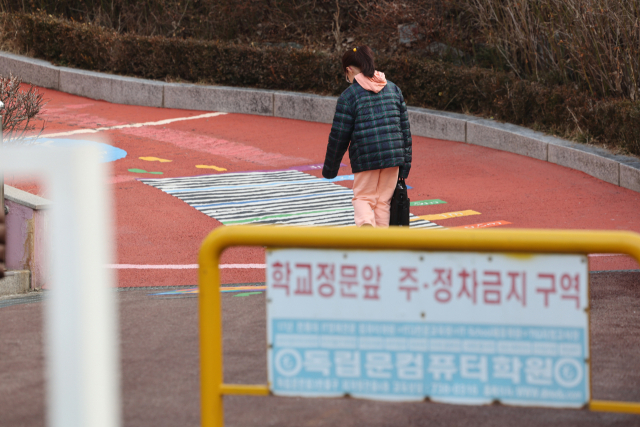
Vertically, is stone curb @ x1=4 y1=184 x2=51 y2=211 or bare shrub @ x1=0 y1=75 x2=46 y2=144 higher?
bare shrub @ x1=0 y1=75 x2=46 y2=144

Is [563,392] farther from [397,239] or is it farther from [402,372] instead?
[397,239]

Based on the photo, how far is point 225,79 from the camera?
16266 millimetres

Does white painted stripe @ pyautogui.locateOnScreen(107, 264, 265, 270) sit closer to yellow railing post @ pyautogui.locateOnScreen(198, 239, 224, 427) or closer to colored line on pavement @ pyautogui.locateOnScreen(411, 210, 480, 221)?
colored line on pavement @ pyautogui.locateOnScreen(411, 210, 480, 221)

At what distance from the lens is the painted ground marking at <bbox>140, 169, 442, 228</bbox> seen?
888 cm

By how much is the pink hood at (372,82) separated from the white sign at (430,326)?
12.7 feet

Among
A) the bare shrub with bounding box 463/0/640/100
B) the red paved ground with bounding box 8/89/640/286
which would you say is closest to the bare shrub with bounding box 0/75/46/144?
the red paved ground with bounding box 8/89/640/286

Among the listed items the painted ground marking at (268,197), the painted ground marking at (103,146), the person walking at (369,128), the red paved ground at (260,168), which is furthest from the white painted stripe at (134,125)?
the person walking at (369,128)

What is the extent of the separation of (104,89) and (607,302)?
12.9 meters

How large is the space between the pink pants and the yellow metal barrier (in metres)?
3.80

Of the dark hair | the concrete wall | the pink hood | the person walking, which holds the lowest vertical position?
the concrete wall

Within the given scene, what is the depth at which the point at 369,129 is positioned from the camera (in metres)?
6.54

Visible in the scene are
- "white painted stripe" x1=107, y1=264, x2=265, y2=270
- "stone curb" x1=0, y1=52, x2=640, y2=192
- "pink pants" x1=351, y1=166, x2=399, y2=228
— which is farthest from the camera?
"stone curb" x1=0, y1=52, x2=640, y2=192

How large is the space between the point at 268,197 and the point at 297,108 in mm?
5394

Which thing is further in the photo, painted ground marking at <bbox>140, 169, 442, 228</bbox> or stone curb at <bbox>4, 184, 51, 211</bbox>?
painted ground marking at <bbox>140, 169, 442, 228</bbox>
